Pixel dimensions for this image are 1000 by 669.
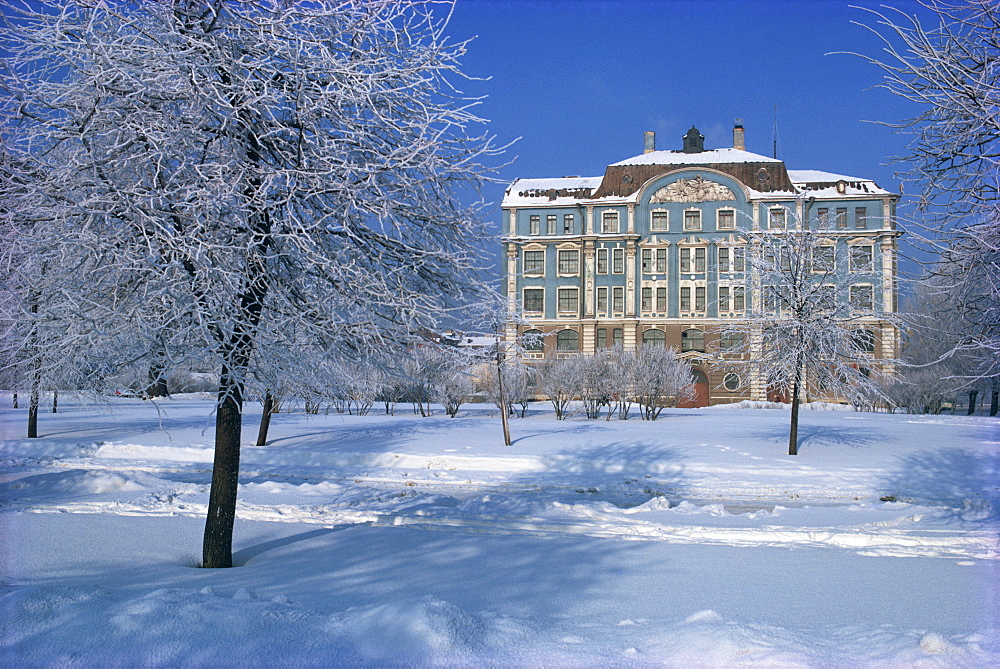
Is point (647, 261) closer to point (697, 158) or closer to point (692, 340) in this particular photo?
point (692, 340)

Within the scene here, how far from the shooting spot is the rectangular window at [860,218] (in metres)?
49.0

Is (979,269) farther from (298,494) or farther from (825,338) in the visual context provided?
(825,338)

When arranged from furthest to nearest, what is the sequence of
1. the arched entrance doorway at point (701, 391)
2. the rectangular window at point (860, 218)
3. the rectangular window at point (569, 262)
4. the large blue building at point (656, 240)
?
1. the rectangular window at point (569, 262)
2. the large blue building at point (656, 240)
3. the rectangular window at point (860, 218)
4. the arched entrance doorway at point (701, 391)

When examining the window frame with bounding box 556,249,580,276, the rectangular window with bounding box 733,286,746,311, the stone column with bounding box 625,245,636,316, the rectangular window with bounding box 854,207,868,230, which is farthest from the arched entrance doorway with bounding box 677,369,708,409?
the rectangular window with bounding box 854,207,868,230

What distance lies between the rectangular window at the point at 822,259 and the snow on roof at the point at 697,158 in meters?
31.7

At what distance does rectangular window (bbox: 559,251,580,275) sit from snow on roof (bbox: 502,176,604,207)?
3.76 meters

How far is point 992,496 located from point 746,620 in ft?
37.5

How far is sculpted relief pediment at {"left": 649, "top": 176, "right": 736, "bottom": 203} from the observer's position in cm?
5025

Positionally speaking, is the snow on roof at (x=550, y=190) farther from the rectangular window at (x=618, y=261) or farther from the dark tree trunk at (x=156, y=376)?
the dark tree trunk at (x=156, y=376)

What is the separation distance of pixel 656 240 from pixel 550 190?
8739mm

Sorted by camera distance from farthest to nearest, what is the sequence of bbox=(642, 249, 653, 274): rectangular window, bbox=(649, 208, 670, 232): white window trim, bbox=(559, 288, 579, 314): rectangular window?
bbox=(559, 288, 579, 314): rectangular window, bbox=(642, 249, 653, 274): rectangular window, bbox=(649, 208, 670, 232): white window trim

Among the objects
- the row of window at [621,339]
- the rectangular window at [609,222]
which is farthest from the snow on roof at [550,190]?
the row of window at [621,339]

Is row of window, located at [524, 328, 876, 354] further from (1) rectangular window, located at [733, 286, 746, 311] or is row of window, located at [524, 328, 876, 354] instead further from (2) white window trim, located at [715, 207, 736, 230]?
(2) white window trim, located at [715, 207, 736, 230]

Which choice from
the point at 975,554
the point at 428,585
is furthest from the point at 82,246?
the point at 975,554
